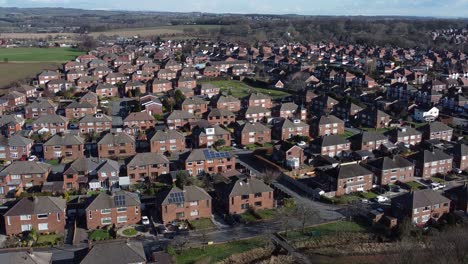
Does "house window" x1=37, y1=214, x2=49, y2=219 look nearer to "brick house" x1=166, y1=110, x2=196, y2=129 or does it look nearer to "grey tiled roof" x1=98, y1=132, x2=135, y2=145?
"grey tiled roof" x1=98, y1=132, x2=135, y2=145

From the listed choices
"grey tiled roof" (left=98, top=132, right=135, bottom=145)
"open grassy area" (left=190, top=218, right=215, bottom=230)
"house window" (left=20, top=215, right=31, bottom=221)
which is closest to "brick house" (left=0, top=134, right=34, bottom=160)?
"grey tiled roof" (left=98, top=132, right=135, bottom=145)

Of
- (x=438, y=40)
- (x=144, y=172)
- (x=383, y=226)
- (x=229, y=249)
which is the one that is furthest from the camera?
(x=438, y=40)

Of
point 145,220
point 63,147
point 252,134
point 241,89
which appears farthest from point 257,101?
point 145,220

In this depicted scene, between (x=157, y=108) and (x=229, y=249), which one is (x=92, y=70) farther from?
(x=229, y=249)

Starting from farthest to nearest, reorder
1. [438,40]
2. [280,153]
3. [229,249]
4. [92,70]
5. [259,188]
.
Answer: [438,40], [92,70], [280,153], [259,188], [229,249]

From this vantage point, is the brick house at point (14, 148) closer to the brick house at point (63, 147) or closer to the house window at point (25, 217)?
the brick house at point (63, 147)

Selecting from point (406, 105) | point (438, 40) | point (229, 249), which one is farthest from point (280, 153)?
point (438, 40)

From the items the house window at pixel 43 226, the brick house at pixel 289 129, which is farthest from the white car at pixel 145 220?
the brick house at pixel 289 129
